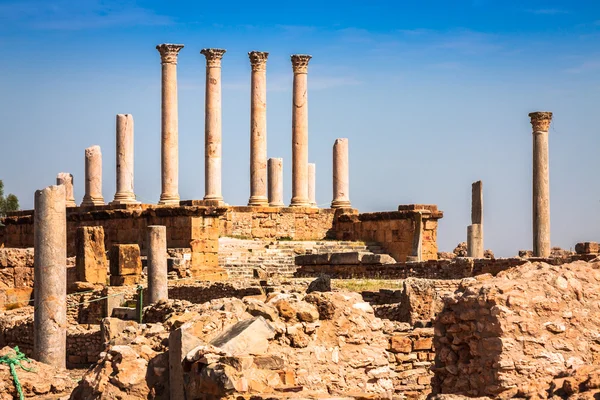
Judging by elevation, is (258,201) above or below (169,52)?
below

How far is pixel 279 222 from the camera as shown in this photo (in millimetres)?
36500

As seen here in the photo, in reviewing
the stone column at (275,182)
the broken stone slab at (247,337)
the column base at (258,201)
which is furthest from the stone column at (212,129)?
the broken stone slab at (247,337)

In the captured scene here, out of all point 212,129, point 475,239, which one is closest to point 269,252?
point 475,239

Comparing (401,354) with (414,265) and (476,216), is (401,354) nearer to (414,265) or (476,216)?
(414,265)

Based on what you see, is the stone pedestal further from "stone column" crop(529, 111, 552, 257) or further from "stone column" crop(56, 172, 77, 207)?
"stone column" crop(56, 172, 77, 207)

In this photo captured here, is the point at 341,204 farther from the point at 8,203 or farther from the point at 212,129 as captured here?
the point at 8,203

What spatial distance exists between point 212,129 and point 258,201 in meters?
2.70

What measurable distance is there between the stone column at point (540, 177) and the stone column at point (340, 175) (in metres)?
8.02

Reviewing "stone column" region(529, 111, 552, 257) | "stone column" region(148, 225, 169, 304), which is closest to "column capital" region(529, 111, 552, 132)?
"stone column" region(529, 111, 552, 257)

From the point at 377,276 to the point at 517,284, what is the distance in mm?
16458

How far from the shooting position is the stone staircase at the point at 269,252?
102 ft

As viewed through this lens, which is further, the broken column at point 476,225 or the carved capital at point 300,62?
the carved capital at point 300,62

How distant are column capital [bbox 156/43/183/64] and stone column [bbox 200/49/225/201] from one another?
0.81m

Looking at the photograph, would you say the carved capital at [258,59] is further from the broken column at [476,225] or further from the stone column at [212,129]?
the broken column at [476,225]
